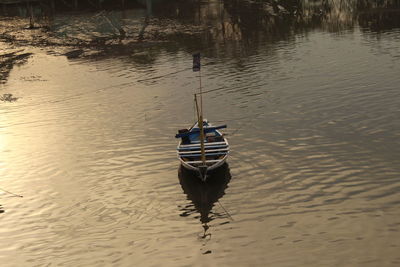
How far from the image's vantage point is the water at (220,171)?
31094mm

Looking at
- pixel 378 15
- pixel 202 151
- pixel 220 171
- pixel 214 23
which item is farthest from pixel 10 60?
pixel 378 15

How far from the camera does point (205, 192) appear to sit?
3750cm

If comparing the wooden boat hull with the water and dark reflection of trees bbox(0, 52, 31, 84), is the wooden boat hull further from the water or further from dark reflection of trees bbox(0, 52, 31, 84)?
dark reflection of trees bbox(0, 52, 31, 84)

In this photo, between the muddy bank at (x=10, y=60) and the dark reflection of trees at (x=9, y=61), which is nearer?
the dark reflection of trees at (x=9, y=61)

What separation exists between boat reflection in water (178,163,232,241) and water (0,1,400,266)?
139 millimetres

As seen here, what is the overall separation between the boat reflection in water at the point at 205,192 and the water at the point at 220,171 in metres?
0.14

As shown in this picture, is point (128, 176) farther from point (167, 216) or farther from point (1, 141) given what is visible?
point (1, 141)

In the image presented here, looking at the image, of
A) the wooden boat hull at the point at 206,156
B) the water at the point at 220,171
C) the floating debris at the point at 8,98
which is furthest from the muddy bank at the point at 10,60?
the wooden boat hull at the point at 206,156

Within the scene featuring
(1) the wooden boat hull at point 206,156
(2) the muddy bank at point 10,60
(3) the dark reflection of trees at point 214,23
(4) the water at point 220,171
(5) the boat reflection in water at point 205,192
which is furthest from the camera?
(3) the dark reflection of trees at point 214,23

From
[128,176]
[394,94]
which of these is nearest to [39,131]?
[128,176]

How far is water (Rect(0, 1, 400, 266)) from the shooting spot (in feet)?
102

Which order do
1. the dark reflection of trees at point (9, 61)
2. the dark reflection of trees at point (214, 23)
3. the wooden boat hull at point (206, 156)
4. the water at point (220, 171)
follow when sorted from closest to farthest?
the water at point (220, 171) → the wooden boat hull at point (206, 156) → the dark reflection of trees at point (9, 61) → the dark reflection of trees at point (214, 23)

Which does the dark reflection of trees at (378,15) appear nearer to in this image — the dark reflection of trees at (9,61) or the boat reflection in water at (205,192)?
the dark reflection of trees at (9,61)

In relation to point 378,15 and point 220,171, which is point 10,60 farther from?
point 378,15
